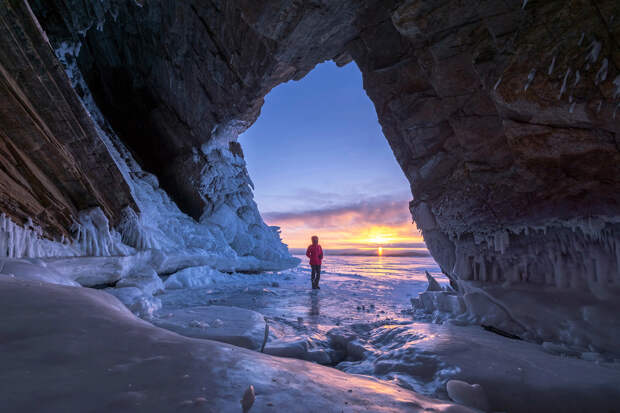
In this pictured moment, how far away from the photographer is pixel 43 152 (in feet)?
20.0

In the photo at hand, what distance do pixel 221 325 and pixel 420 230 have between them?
586 cm

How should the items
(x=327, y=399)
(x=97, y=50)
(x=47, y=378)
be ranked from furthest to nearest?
(x=97, y=50) < (x=327, y=399) < (x=47, y=378)

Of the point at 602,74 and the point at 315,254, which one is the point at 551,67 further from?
the point at 315,254

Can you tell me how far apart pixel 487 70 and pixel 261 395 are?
5.27 meters

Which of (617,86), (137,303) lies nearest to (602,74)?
(617,86)

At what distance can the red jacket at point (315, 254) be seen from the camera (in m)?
11.0

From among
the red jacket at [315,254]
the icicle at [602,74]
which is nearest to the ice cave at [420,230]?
the icicle at [602,74]

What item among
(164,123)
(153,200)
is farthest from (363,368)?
(164,123)

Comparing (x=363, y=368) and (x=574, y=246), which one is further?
(x=574, y=246)

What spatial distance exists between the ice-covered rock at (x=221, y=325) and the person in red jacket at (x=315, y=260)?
20.7 feet

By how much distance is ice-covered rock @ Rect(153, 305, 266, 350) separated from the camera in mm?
3334

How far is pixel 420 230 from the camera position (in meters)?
7.39

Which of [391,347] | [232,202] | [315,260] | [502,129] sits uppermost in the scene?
[232,202]

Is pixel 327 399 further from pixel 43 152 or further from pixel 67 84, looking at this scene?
pixel 67 84
